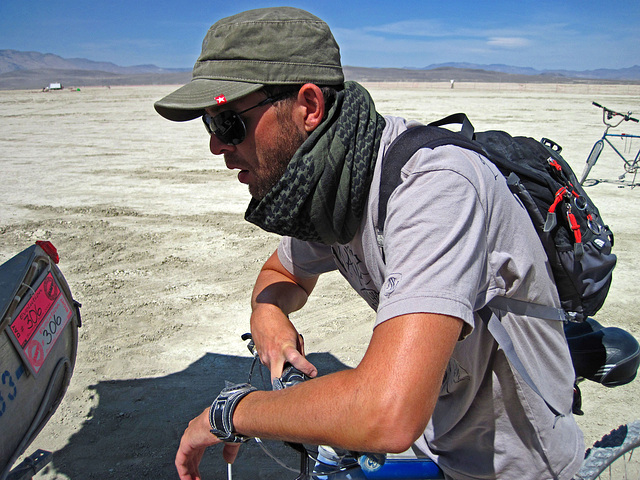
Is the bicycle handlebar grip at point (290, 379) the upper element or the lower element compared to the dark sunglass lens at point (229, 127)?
lower

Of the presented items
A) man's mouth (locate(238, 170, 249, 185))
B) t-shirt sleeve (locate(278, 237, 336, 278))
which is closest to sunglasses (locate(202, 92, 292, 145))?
man's mouth (locate(238, 170, 249, 185))

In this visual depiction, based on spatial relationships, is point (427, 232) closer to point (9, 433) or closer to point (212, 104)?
point (212, 104)

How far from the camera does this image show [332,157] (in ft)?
4.35

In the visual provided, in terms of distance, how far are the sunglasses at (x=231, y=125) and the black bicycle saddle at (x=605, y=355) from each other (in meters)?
1.34

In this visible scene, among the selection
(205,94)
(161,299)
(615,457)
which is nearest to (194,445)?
(205,94)

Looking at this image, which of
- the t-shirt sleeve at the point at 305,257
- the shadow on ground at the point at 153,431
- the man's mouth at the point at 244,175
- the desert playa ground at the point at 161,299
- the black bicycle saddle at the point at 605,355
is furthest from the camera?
the desert playa ground at the point at 161,299

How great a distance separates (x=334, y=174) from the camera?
1.33 meters

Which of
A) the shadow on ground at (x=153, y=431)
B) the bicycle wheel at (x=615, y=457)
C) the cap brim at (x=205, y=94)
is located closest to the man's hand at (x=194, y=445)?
the cap brim at (x=205, y=94)

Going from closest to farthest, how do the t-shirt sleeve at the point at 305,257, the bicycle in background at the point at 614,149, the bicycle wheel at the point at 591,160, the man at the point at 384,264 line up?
the man at the point at 384,264
the t-shirt sleeve at the point at 305,257
the bicycle wheel at the point at 591,160
the bicycle in background at the point at 614,149

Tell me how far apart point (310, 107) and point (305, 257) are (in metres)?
0.72

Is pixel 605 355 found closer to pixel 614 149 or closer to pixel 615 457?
pixel 615 457

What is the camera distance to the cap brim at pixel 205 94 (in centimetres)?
133

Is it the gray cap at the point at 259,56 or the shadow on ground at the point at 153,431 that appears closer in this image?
the gray cap at the point at 259,56

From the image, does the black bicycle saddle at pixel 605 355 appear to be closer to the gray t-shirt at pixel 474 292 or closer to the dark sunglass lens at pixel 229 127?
the gray t-shirt at pixel 474 292
